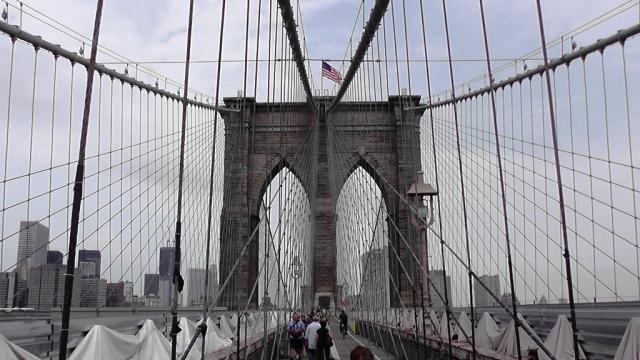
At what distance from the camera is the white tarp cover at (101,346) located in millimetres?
6559

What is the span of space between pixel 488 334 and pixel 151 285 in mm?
9678

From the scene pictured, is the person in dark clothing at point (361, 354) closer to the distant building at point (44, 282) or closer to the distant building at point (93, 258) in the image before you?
the distant building at point (44, 282)

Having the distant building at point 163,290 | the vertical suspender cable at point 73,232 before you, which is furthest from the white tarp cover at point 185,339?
the distant building at point 163,290

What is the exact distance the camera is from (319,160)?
32625mm

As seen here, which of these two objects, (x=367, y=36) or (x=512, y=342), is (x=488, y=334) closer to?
(x=512, y=342)

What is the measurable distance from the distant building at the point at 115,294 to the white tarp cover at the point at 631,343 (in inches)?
452

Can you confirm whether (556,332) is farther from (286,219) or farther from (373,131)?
(373,131)

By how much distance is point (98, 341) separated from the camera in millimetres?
6684

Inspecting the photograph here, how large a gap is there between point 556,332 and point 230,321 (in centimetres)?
1034

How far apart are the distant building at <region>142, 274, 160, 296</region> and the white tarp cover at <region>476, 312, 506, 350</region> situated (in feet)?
29.5

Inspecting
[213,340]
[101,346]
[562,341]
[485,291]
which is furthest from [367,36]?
[101,346]

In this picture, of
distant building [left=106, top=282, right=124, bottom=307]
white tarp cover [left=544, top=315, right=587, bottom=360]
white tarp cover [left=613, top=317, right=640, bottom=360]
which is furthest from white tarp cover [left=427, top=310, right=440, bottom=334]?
distant building [left=106, top=282, right=124, bottom=307]

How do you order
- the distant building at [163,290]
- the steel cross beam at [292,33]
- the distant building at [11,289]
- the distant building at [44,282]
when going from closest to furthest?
1. the distant building at [11,289]
2. the distant building at [44,282]
3. the steel cross beam at [292,33]
4. the distant building at [163,290]

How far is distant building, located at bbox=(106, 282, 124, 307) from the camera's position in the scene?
14.6 metres
